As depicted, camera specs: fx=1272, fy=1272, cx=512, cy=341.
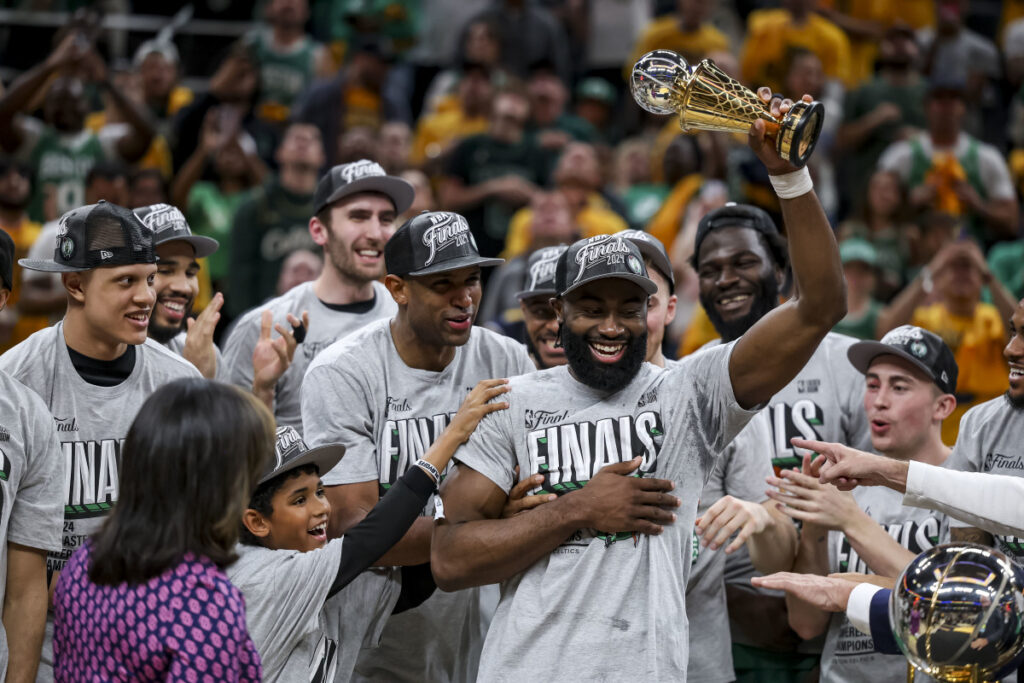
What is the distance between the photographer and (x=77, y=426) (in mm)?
4195

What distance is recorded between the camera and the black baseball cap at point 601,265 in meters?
3.76

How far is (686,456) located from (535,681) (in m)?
0.79

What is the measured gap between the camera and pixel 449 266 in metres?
4.51

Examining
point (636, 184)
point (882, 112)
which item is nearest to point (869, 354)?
point (636, 184)

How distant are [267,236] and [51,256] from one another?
7.44 feet

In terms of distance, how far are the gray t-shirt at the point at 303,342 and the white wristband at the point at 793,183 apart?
104 inches

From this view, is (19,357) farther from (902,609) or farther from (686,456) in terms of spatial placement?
(902,609)

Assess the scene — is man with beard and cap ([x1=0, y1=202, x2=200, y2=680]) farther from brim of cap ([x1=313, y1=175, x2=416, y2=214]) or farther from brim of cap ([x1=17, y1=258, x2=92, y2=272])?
brim of cap ([x1=313, y1=175, x2=416, y2=214])

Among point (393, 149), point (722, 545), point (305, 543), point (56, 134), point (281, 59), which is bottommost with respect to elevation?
point (722, 545)

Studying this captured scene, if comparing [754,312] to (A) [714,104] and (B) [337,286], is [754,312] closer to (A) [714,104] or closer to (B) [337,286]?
(B) [337,286]

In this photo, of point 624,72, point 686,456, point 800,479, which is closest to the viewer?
point 686,456

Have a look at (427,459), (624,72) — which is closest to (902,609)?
(427,459)

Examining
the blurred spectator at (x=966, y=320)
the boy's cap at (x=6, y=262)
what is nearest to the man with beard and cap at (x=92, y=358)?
the boy's cap at (x=6, y=262)

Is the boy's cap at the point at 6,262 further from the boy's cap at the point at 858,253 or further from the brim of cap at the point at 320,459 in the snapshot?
the boy's cap at the point at 858,253
